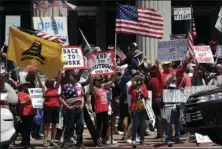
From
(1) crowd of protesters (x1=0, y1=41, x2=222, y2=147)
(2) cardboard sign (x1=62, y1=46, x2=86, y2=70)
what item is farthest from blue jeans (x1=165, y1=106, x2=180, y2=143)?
(2) cardboard sign (x1=62, y1=46, x2=86, y2=70)

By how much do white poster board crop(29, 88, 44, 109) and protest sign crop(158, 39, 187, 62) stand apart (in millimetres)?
3496

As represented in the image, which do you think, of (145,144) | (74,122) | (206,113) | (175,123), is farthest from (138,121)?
(206,113)

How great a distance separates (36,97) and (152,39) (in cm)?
907

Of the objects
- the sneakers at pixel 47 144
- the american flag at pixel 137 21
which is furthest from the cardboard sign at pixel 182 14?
the sneakers at pixel 47 144

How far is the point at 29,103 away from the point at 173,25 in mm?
13618

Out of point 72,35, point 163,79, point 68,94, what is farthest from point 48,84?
point 72,35

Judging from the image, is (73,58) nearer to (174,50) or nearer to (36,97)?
(36,97)

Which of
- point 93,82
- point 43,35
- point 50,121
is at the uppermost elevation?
point 43,35

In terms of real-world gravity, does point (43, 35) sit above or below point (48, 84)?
above

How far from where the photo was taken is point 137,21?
17.5m

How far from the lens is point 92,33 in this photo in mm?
27422

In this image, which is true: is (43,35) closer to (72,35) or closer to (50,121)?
(50,121)

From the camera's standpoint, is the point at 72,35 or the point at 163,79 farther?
the point at 72,35

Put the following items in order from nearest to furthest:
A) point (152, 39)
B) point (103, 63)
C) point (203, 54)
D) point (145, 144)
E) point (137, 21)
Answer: point (145, 144), point (103, 63), point (137, 21), point (203, 54), point (152, 39)
